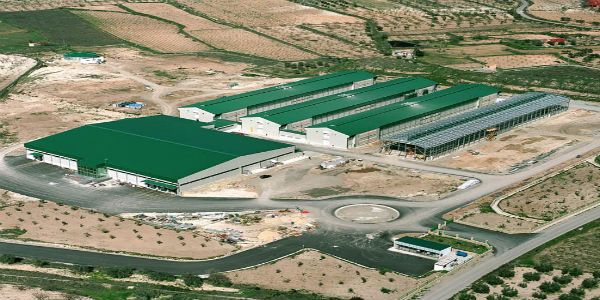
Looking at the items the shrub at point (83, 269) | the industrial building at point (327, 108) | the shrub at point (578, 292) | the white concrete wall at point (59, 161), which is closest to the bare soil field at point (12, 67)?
the white concrete wall at point (59, 161)

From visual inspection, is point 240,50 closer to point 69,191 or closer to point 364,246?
point 69,191

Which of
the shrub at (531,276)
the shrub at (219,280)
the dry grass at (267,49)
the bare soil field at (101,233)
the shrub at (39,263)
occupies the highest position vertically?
the dry grass at (267,49)

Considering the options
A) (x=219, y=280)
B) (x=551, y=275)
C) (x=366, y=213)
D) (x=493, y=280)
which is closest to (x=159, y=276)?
(x=219, y=280)

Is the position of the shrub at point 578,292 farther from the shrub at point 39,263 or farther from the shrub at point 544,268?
the shrub at point 39,263

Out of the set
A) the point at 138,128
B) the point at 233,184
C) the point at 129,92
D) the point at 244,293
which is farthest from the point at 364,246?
the point at 129,92

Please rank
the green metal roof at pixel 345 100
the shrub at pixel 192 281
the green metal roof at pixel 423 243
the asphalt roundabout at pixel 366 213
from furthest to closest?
the green metal roof at pixel 345 100 < the asphalt roundabout at pixel 366 213 < the green metal roof at pixel 423 243 < the shrub at pixel 192 281

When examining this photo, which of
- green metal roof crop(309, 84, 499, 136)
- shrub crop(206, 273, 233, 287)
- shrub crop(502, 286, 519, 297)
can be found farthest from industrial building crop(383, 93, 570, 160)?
shrub crop(206, 273, 233, 287)

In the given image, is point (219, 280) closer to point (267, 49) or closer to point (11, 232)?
point (11, 232)
